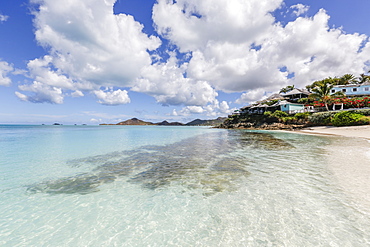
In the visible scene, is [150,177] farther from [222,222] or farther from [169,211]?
[222,222]

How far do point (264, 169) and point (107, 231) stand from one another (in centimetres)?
829

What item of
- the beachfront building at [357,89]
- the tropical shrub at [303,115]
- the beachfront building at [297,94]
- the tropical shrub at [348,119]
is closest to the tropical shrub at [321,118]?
the tropical shrub at [303,115]

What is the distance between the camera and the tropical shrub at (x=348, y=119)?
31647 millimetres

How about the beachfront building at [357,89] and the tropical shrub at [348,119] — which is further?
the beachfront building at [357,89]

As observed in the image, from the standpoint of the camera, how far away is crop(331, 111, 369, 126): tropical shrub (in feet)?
104

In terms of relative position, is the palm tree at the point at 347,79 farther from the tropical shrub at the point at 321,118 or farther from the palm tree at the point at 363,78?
the tropical shrub at the point at 321,118

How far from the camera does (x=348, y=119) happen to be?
33.1 m

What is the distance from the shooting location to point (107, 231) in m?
4.01

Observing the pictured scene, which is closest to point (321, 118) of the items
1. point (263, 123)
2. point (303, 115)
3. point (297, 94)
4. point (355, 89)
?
point (303, 115)

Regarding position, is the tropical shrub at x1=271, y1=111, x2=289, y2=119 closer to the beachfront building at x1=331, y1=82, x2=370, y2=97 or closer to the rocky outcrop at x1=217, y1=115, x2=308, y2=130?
the rocky outcrop at x1=217, y1=115, x2=308, y2=130

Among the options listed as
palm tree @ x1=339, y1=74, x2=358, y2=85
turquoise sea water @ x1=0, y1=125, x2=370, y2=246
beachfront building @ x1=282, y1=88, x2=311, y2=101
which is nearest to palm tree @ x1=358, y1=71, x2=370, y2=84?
palm tree @ x1=339, y1=74, x2=358, y2=85

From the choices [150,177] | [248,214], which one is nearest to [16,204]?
[150,177]

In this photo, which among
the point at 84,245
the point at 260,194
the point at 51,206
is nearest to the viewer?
the point at 84,245

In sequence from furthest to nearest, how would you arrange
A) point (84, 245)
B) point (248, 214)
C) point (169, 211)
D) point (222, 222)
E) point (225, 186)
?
point (225, 186) < point (169, 211) < point (248, 214) < point (222, 222) < point (84, 245)
